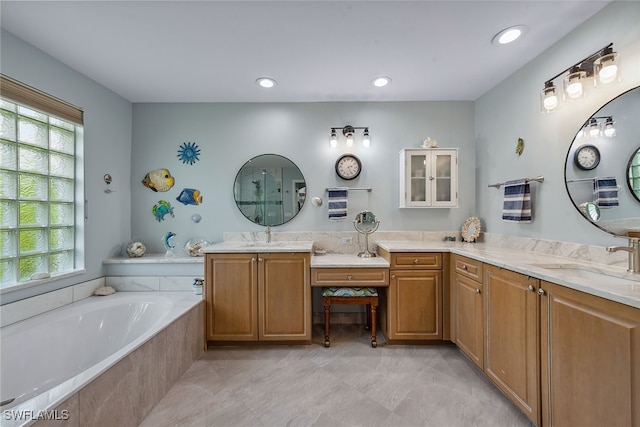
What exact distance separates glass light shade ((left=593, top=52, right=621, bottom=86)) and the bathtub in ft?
10.3

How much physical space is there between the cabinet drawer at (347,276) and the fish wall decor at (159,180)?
1.94 metres

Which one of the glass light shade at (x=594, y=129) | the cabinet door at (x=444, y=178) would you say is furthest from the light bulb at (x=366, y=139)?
the glass light shade at (x=594, y=129)

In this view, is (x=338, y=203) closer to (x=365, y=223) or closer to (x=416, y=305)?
(x=365, y=223)

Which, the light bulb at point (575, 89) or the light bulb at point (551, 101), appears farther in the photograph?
the light bulb at point (551, 101)

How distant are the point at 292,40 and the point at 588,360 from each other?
2.42 metres

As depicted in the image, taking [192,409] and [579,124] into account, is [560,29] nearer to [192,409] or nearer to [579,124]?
[579,124]

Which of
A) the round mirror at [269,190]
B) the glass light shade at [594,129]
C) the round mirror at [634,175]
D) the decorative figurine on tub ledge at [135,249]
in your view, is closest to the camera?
the round mirror at [634,175]

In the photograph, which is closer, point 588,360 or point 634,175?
point 588,360

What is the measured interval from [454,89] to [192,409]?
3436 millimetres

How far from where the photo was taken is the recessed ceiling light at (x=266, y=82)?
2389 millimetres

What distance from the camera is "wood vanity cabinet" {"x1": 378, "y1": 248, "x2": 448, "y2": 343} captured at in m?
2.30

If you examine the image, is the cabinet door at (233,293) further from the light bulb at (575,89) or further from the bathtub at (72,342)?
the light bulb at (575,89)

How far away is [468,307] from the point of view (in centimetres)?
203

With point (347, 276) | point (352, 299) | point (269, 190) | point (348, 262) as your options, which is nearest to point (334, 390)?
point (352, 299)
